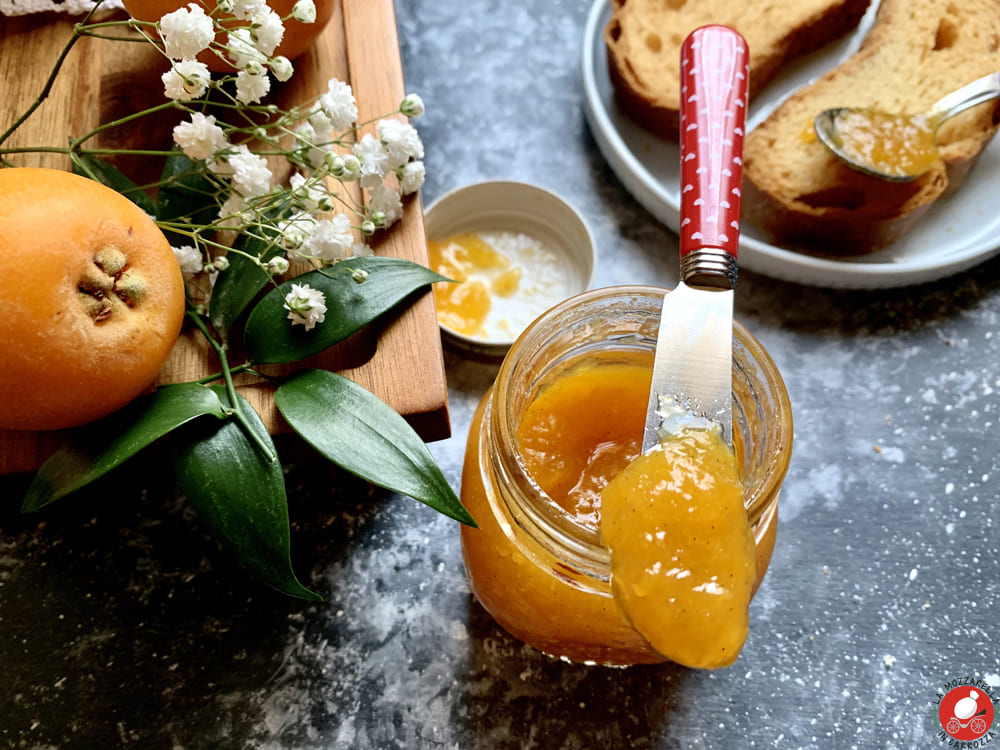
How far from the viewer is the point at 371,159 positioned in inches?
32.0

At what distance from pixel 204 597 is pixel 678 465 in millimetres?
580

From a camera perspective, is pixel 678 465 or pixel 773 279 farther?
pixel 773 279

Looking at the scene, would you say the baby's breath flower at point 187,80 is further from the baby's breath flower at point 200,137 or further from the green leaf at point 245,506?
the green leaf at point 245,506

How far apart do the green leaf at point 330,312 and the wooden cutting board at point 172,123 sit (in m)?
0.03

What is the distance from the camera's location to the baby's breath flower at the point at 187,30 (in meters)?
Answer: 0.67

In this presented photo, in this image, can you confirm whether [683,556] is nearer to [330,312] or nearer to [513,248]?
[330,312]

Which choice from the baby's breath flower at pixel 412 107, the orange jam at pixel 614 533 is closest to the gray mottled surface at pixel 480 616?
the orange jam at pixel 614 533

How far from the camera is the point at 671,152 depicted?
113 centimetres

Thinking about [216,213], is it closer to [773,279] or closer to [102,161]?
[102,161]

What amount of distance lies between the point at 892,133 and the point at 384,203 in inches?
25.9

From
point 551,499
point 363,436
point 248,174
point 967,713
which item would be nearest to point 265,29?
point 248,174

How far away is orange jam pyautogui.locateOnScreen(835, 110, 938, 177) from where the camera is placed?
3.34ft

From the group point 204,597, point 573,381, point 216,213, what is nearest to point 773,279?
point 573,381

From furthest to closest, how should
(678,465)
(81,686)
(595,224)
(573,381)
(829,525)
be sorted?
(595,224) < (829,525) < (81,686) < (573,381) < (678,465)
